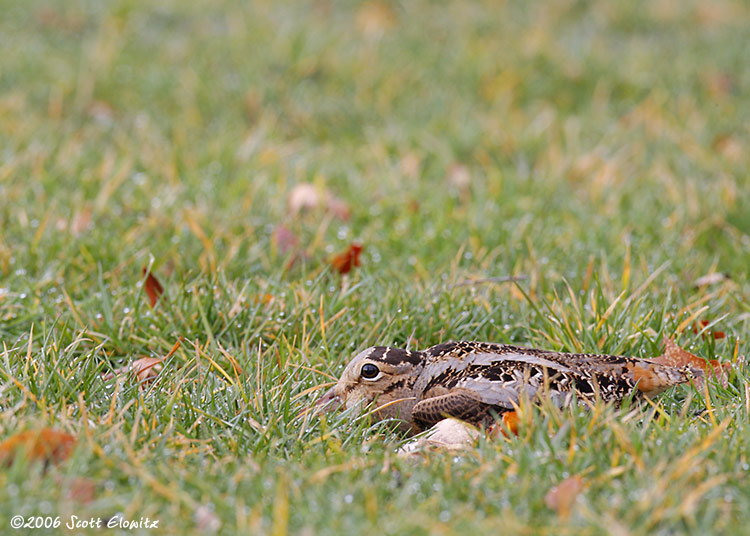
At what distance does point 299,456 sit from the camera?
252cm

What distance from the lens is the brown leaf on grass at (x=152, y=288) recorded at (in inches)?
137

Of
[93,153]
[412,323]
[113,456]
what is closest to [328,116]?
[93,153]

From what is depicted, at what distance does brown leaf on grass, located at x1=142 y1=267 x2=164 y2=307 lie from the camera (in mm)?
3473

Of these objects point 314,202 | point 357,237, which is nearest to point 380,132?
point 314,202

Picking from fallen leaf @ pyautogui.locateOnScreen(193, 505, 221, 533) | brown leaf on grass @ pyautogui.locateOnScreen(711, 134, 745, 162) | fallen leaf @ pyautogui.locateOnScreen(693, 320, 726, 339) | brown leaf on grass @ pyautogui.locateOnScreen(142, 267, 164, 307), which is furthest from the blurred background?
fallen leaf @ pyautogui.locateOnScreen(193, 505, 221, 533)

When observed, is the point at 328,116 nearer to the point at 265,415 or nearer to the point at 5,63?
the point at 5,63

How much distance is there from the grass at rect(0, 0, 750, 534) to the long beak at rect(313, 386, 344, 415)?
0.08 meters

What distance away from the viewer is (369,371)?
2.84 meters

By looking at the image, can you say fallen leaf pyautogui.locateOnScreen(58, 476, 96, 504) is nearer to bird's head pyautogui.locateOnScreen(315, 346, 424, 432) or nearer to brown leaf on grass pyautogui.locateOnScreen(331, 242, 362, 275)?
bird's head pyautogui.locateOnScreen(315, 346, 424, 432)

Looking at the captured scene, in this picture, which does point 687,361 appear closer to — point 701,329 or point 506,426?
A: point 701,329

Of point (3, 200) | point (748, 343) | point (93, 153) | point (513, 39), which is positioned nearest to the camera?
point (748, 343)

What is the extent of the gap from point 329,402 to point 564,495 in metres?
0.95

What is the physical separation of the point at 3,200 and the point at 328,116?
2.43 m

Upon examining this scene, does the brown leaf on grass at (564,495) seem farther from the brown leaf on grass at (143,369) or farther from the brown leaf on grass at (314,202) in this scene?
the brown leaf on grass at (314,202)
